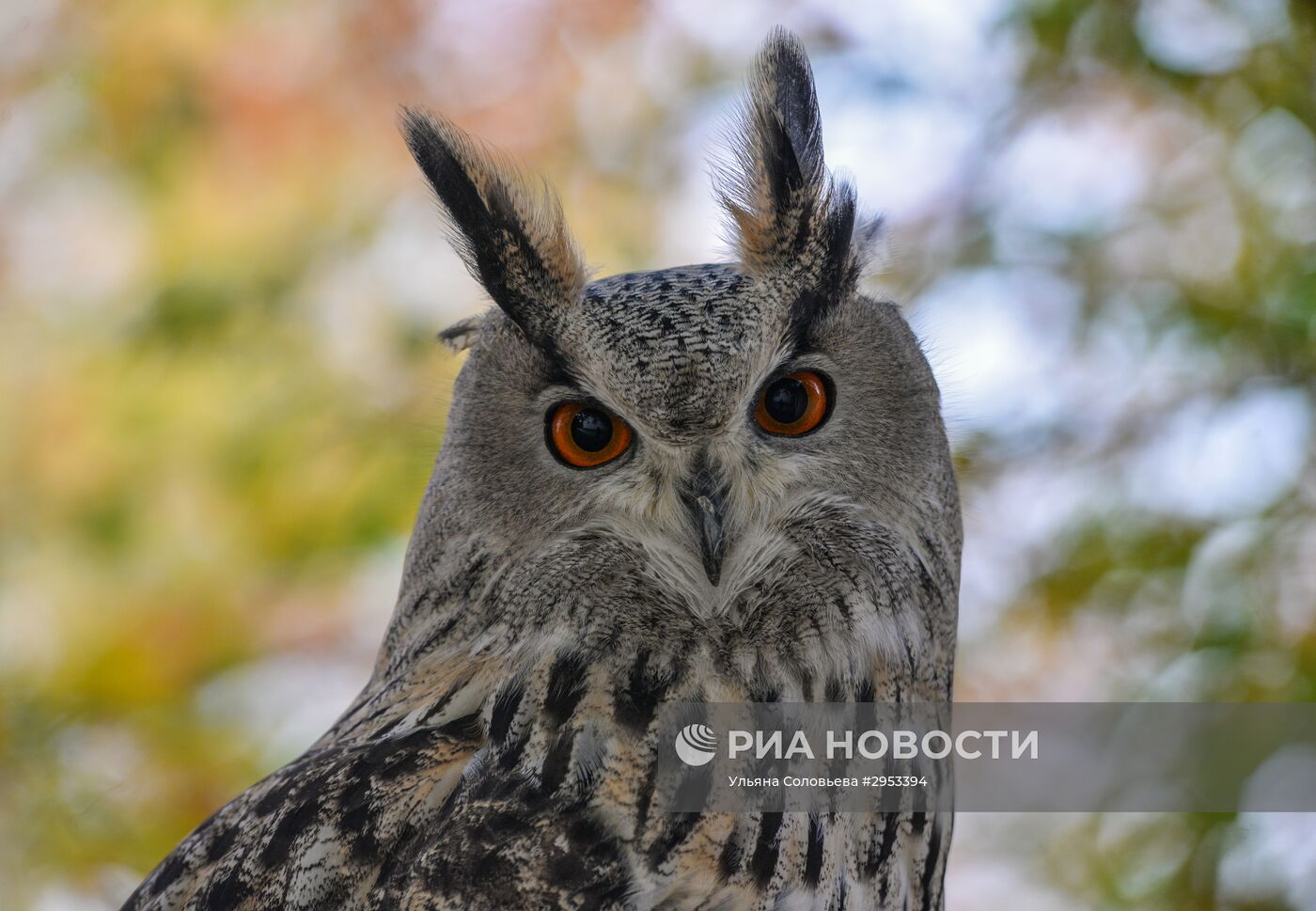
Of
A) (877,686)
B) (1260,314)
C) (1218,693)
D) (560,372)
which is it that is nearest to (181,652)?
(560,372)

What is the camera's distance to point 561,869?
5.59ft

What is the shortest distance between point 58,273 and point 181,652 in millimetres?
1427

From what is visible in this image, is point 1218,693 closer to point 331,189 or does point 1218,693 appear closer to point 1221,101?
point 1221,101

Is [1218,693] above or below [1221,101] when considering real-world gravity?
below

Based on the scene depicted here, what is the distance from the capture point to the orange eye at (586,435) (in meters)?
2.05

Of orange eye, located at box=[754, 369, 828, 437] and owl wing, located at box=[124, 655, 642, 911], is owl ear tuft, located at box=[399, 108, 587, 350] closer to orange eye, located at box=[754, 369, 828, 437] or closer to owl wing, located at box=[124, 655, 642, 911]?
orange eye, located at box=[754, 369, 828, 437]

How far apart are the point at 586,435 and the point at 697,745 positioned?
0.52 meters

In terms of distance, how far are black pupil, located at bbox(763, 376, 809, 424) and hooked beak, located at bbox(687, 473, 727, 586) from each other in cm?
18

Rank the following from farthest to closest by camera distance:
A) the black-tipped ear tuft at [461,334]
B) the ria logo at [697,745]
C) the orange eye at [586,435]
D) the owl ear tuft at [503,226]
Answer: the black-tipped ear tuft at [461,334], the owl ear tuft at [503,226], the orange eye at [586,435], the ria logo at [697,745]

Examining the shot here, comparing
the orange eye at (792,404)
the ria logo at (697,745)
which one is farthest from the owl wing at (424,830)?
the orange eye at (792,404)

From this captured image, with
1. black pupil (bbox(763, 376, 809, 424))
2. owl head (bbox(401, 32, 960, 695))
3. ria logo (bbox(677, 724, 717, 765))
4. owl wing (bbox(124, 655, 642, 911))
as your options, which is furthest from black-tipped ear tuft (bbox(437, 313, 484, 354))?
ria logo (bbox(677, 724, 717, 765))

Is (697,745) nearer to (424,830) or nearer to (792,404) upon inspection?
(424,830)

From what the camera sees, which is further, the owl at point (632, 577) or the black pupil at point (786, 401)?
the black pupil at point (786, 401)

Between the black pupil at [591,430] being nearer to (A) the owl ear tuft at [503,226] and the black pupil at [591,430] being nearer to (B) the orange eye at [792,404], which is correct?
(A) the owl ear tuft at [503,226]
